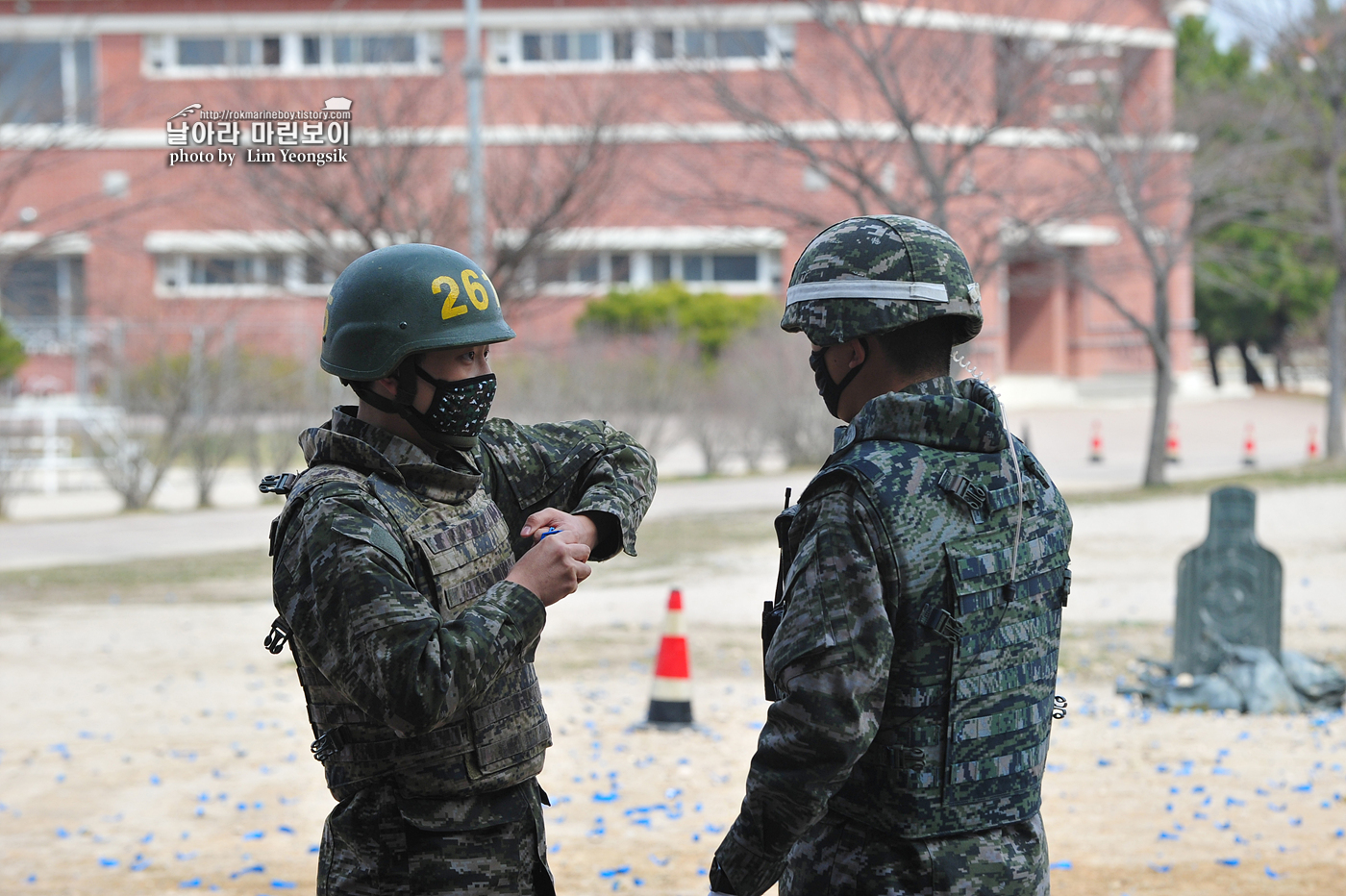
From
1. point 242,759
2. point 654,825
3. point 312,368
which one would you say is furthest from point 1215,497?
point 312,368

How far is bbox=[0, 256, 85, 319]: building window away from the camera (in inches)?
1032

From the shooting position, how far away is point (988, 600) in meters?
2.36

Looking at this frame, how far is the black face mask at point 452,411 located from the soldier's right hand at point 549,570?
34 cm

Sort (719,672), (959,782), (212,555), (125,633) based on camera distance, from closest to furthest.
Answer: (959,782) → (719,672) → (125,633) → (212,555)

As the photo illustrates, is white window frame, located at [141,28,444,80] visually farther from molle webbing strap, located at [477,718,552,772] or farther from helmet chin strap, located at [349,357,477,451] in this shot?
molle webbing strap, located at [477,718,552,772]

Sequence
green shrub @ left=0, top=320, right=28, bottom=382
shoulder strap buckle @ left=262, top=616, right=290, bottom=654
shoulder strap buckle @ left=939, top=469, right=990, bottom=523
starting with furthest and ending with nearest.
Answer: green shrub @ left=0, top=320, right=28, bottom=382, shoulder strap buckle @ left=262, top=616, right=290, bottom=654, shoulder strap buckle @ left=939, top=469, right=990, bottom=523

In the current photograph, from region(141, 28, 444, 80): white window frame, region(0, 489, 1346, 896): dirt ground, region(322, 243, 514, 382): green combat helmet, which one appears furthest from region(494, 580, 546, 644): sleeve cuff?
region(141, 28, 444, 80): white window frame

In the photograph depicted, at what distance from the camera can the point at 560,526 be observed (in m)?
2.62

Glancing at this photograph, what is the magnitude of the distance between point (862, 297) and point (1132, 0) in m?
35.2

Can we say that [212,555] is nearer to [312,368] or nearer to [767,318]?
[312,368]

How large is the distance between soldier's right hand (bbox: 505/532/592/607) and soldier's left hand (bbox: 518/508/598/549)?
0.27 feet

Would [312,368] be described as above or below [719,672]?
above

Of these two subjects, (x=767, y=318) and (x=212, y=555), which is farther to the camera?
(x=767, y=318)

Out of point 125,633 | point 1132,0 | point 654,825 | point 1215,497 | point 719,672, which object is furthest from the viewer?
point 1132,0
